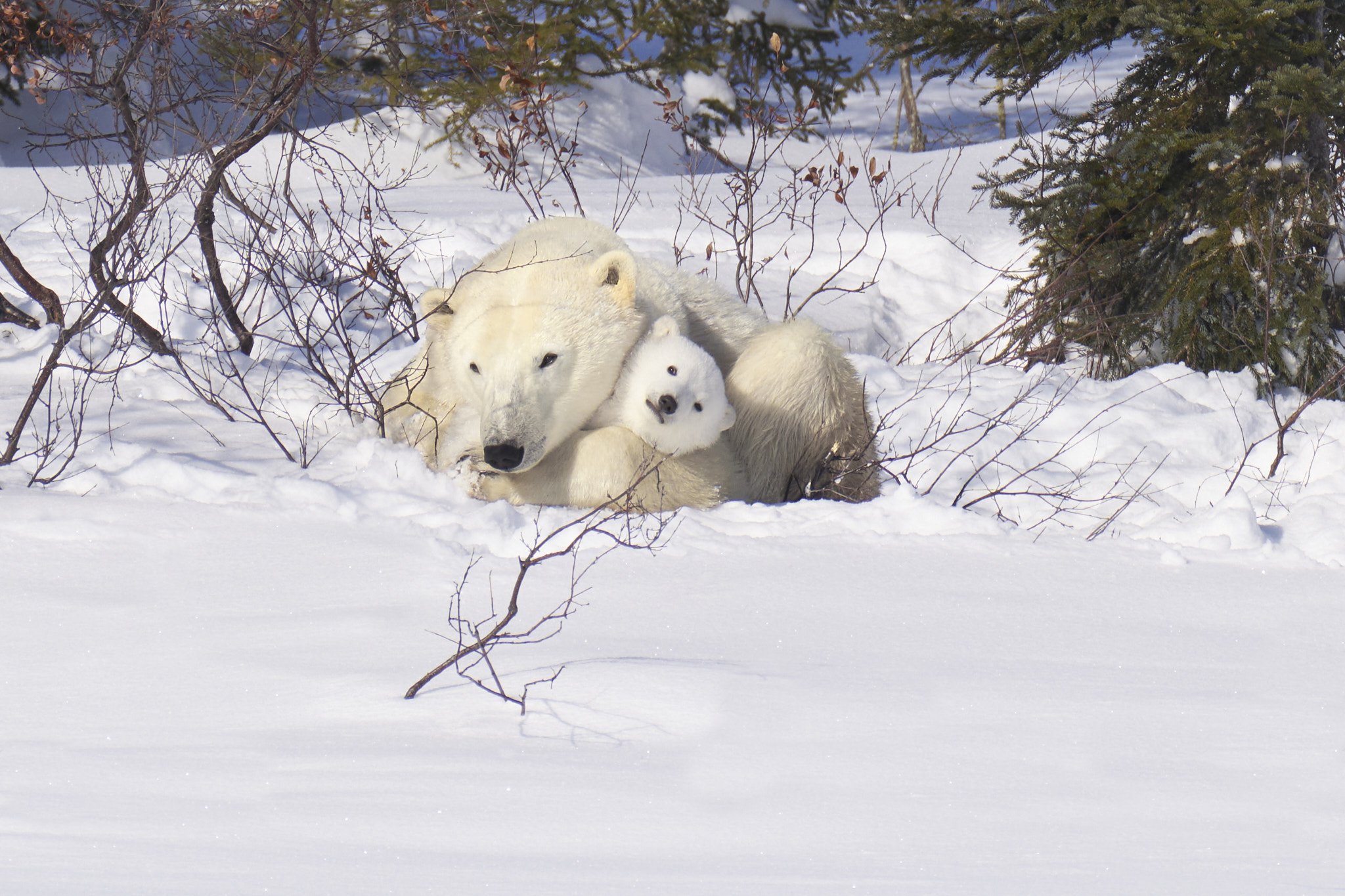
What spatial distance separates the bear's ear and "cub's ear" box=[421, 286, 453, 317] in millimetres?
579

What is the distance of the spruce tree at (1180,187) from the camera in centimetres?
516

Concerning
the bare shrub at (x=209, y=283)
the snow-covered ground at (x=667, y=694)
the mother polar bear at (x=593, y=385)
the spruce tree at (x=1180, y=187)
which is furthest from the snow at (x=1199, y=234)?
the bare shrub at (x=209, y=283)

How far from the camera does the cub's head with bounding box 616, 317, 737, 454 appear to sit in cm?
324

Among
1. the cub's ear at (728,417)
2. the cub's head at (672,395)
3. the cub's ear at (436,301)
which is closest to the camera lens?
the cub's head at (672,395)

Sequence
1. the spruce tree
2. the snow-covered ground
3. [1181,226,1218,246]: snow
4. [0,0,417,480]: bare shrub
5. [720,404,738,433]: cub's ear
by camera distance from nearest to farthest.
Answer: the snow-covered ground < [720,404,738,433]: cub's ear < [0,0,417,480]: bare shrub < the spruce tree < [1181,226,1218,246]: snow

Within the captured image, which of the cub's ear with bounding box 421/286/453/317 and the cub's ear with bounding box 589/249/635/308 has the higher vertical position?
the cub's ear with bounding box 589/249/635/308

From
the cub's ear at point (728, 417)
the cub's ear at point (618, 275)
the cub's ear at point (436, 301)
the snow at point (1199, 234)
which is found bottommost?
the cub's ear at point (728, 417)

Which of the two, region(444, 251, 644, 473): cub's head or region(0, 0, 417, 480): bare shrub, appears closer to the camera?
region(444, 251, 644, 473): cub's head

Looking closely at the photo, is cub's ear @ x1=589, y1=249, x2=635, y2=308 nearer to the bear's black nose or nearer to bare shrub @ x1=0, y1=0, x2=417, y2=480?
the bear's black nose

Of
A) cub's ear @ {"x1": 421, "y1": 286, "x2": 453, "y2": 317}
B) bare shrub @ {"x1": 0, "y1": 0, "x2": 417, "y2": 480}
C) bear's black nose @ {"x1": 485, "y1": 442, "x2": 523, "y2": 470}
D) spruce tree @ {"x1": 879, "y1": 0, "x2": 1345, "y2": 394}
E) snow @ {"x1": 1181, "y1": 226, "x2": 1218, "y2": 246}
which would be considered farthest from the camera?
snow @ {"x1": 1181, "y1": 226, "x2": 1218, "y2": 246}

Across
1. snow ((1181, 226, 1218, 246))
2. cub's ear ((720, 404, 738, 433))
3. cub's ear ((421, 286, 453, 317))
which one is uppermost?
cub's ear ((421, 286, 453, 317))

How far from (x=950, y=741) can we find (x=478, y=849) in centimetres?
73

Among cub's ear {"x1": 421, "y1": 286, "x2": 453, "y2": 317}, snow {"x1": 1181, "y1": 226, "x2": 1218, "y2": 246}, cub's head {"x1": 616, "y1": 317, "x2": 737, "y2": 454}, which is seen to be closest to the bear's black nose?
cub's head {"x1": 616, "y1": 317, "x2": 737, "y2": 454}

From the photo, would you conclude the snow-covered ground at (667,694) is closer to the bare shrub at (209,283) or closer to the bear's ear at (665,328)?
the bare shrub at (209,283)
